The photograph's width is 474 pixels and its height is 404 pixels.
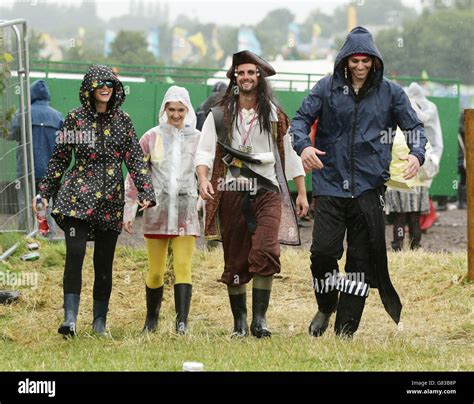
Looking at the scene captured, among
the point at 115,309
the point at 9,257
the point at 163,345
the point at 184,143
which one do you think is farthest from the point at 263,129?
the point at 9,257

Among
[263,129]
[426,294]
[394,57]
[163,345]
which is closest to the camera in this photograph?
[163,345]

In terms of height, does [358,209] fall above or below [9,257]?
above

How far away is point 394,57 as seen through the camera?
9006 cm

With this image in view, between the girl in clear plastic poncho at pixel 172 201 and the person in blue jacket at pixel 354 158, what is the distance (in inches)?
39.2

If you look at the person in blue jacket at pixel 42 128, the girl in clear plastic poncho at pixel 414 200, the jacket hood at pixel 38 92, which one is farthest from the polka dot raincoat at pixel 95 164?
the jacket hood at pixel 38 92

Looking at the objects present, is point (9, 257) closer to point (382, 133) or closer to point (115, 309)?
point (115, 309)

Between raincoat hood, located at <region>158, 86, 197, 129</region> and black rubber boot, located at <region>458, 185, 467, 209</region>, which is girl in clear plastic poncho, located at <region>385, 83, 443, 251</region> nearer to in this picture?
raincoat hood, located at <region>158, 86, 197, 129</region>

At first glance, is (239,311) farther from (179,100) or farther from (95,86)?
(95,86)

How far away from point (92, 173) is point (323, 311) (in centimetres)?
192

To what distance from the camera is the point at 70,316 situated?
9.23 meters

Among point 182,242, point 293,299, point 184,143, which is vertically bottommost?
point 293,299
